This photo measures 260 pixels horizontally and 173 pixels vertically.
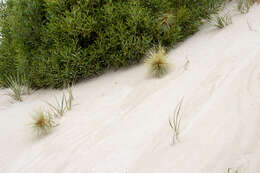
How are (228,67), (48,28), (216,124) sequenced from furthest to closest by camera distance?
(48,28) < (228,67) < (216,124)

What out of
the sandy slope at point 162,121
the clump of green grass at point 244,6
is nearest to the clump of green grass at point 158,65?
the sandy slope at point 162,121

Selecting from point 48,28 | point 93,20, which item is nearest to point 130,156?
point 93,20

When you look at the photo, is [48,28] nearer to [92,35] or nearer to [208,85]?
[92,35]

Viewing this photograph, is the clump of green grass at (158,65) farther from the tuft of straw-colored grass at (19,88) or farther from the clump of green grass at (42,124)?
the tuft of straw-colored grass at (19,88)

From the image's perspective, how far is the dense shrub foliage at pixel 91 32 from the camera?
4.11 metres

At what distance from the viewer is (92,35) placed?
4.36 metres

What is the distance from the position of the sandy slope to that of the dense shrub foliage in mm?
366

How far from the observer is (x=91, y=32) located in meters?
4.33

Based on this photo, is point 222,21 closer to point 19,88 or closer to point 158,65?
point 158,65

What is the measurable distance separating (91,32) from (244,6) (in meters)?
3.71

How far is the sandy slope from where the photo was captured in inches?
75.4

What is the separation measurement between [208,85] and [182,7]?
2.41 metres

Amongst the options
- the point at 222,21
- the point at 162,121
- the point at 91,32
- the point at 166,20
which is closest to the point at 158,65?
the point at 166,20

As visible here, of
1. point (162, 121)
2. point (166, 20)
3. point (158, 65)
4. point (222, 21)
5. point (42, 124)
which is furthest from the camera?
point (222, 21)
